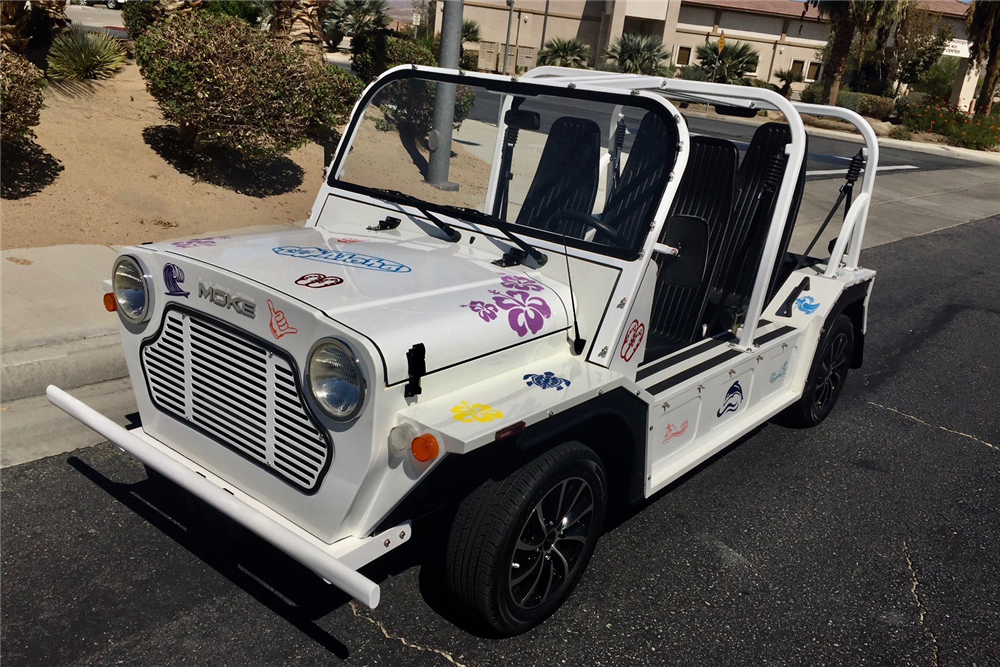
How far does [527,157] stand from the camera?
438cm

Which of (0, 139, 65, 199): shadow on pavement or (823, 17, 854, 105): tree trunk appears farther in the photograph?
(823, 17, 854, 105): tree trunk

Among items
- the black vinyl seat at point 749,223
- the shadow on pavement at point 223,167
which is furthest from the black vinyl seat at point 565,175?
the shadow on pavement at point 223,167

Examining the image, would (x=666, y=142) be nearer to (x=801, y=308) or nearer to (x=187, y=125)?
(x=801, y=308)

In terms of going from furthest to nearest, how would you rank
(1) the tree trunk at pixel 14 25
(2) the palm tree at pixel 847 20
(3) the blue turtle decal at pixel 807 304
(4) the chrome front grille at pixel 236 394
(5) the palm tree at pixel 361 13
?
(2) the palm tree at pixel 847 20, (5) the palm tree at pixel 361 13, (1) the tree trunk at pixel 14 25, (3) the blue turtle decal at pixel 807 304, (4) the chrome front grille at pixel 236 394

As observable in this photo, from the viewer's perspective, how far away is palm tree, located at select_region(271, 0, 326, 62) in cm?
1205

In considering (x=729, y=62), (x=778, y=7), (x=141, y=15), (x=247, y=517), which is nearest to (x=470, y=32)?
(x=729, y=62)

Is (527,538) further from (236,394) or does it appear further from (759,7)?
(759,7)

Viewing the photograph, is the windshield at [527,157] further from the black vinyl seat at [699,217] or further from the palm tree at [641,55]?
the palm tree at [641,55]

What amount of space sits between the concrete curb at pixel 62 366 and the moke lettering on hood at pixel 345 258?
96.9 inches

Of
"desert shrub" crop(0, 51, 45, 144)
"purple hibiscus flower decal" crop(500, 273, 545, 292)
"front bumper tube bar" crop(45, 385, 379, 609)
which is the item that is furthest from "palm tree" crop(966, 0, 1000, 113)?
"front bumper tube bar" crop(45, 385, 379, 609)

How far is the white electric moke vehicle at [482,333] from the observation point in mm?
2869

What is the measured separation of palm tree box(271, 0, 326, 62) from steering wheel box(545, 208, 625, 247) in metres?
8.95

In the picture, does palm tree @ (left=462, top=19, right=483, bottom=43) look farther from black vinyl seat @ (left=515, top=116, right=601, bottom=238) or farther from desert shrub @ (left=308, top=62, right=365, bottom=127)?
black vinyl seat @ (left=515, top=116, right=601, bottom=238)

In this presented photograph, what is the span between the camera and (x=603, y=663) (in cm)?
326
